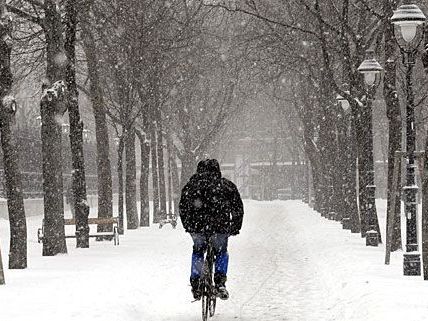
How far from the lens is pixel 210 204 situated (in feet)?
34.2

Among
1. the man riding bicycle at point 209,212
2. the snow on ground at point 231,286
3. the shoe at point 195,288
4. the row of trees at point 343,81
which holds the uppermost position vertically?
the row of trees at point 343,81

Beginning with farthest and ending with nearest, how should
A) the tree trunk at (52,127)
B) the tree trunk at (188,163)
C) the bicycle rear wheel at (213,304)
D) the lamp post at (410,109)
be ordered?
the tree trunk at (188,163), the tree trunk at (52,127), the lamp post at (410,109), the bicycle rear wheel at (213,304)

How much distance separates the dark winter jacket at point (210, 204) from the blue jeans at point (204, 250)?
0.12 m

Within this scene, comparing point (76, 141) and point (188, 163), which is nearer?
point (76, 141)

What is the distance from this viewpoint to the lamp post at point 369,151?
18266 millimetres

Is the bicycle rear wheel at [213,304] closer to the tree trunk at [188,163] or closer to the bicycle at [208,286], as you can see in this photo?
the bicycle at [208,286]

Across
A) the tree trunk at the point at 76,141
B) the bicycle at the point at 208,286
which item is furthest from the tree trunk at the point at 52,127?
the bicycle at the point at 208,286

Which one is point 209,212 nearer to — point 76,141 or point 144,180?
point 76,141

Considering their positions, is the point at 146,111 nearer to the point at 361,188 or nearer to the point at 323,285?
the point at 361,188

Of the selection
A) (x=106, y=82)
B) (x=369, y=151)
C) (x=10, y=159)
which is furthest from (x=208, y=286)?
(x=106, y=82)

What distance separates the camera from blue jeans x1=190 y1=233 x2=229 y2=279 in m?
10.5

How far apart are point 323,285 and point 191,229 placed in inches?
174

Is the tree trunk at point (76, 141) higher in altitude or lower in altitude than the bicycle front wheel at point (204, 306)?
higher

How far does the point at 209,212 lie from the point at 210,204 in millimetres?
125
